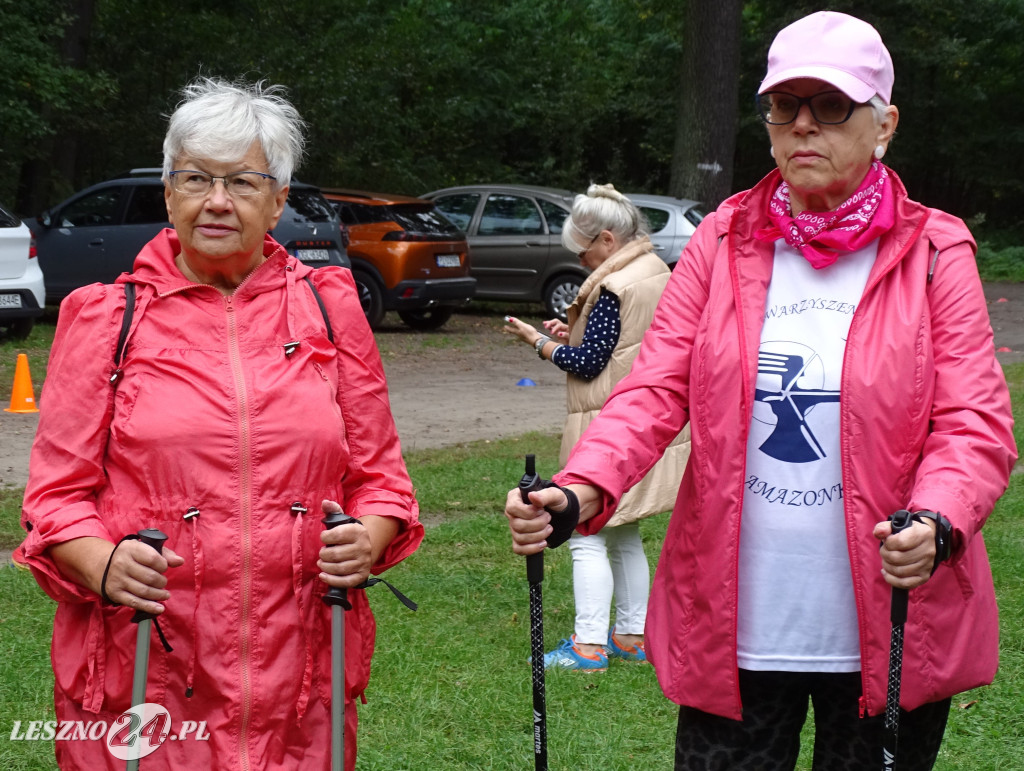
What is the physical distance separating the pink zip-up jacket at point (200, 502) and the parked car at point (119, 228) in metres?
12.9

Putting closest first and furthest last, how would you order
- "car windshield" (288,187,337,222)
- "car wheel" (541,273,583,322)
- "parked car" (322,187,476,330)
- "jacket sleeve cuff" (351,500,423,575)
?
"jacket sleeve cuff" (351,500,423,575)
"car windshield" (288,187,337,222)
"parked car" (322,187,476,330)
"car wheel" (541,273,583,322)

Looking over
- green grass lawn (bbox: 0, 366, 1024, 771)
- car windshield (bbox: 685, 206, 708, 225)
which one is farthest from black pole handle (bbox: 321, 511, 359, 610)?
car windshield (bbox: 685, 206, 708, 225)

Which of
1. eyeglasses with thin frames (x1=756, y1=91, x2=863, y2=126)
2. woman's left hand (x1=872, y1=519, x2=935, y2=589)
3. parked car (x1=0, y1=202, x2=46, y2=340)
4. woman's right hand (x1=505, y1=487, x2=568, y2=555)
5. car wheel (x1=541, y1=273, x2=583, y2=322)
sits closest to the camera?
woman's left hand (x1=872, y1=519, x2=935, y2=589)

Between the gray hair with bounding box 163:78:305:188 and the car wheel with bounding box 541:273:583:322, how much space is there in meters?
16.2

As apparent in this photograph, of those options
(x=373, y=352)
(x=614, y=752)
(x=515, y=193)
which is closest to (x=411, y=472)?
(x=614, y=752)

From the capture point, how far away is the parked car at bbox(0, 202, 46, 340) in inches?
543

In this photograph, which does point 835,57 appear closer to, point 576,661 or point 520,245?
point 576,661

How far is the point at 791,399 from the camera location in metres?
2.69

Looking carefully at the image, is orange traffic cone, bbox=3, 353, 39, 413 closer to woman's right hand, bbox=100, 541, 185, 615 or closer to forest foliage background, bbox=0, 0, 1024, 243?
forest foliage background, bbox=0, 0, 1024, 243

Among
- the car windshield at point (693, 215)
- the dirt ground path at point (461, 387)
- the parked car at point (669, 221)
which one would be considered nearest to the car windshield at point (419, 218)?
the dirt ground path at point (461, 387)

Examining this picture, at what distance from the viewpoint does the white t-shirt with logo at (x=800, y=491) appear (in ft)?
8.78

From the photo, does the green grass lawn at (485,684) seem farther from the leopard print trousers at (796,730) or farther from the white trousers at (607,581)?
the leopard print trousers at (796,730)

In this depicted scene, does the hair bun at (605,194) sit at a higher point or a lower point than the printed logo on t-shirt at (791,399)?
lower

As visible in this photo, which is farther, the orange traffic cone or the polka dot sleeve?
the orange traffic cone
